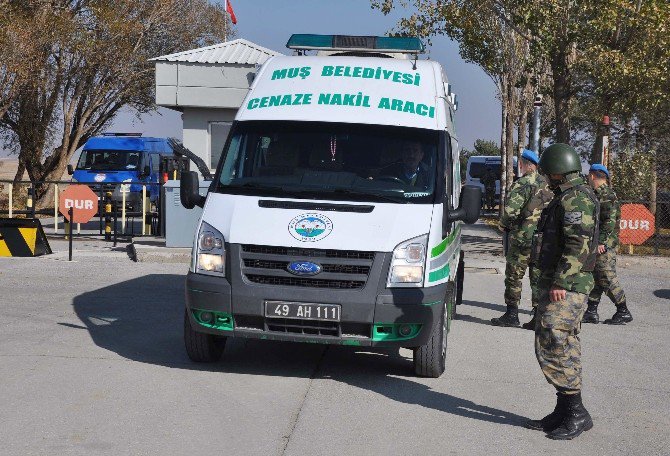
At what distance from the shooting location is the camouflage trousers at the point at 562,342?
7.08m

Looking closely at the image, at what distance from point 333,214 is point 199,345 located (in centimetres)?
160

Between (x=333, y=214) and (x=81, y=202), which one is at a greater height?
(x=333, y=214)

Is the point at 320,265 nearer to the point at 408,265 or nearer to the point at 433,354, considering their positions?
the point at 408,265

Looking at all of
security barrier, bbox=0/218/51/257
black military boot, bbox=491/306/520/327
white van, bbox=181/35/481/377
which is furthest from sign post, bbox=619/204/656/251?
white van, bbox=181/35/481/377

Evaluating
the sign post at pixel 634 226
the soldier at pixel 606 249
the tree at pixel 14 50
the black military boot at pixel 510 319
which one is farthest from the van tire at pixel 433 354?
the tree at pixel 14 50

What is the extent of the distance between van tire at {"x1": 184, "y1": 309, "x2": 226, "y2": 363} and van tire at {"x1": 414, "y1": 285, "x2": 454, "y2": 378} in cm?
170

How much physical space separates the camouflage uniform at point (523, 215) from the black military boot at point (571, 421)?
166 inches

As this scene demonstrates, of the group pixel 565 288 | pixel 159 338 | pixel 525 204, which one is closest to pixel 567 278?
pixel 565 288

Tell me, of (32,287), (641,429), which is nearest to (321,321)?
(641,429)

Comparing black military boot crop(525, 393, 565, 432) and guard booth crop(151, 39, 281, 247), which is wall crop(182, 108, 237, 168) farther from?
black military boot crop(525, 393, 565, 432)

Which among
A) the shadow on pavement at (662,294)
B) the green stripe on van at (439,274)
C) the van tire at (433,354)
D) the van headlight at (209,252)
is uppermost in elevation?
the van headlight at (209,252)

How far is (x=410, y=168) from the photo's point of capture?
29.8 feet

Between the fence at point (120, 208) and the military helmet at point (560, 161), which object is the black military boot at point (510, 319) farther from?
the fence at point (120, 208)

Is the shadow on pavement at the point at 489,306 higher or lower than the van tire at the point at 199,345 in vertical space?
lower
